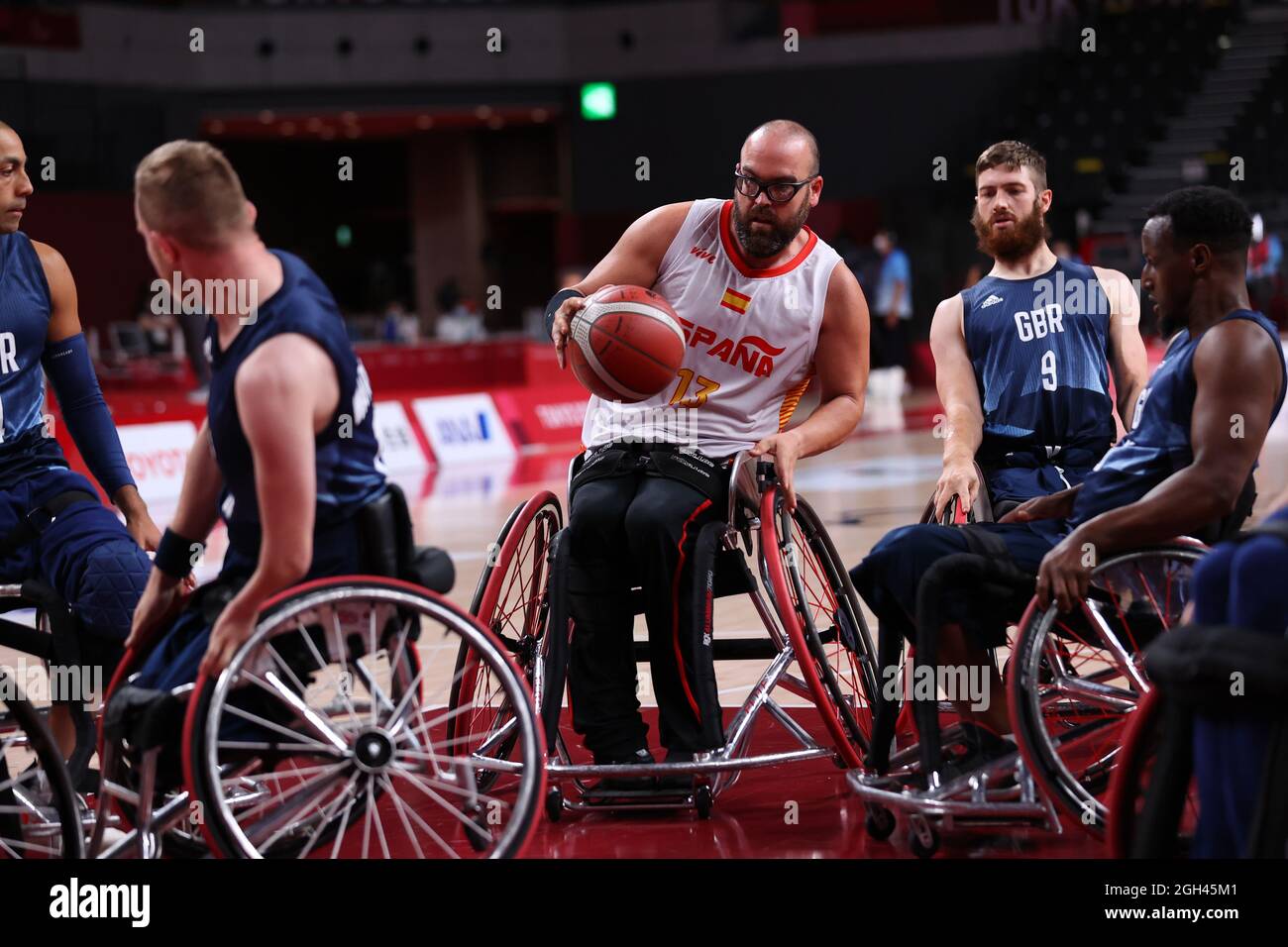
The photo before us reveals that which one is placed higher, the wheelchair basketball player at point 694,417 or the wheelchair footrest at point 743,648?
the wheelchair basketball player at point 694,417

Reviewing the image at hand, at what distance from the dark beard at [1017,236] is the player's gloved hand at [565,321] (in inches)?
54.6

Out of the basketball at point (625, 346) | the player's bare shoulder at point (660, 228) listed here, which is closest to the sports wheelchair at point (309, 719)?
the basketball at point (625, 346)

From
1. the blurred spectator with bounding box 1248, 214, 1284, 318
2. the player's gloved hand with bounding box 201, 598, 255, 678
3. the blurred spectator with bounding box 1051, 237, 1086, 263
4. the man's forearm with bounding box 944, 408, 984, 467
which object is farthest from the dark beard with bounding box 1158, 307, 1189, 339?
the blurred spectator with bounding box 1248, 214, 1284, 318

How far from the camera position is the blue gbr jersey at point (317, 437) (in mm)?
2887

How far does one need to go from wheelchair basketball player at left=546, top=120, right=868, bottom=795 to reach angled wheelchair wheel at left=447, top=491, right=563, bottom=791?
12cm

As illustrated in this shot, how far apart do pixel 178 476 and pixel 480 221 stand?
17.2 metres

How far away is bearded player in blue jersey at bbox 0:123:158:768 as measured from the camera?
3742 millimetres

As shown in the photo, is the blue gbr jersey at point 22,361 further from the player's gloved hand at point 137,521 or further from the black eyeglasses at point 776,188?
the black eyeglasses at point 776,188

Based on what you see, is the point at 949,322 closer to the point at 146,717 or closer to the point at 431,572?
the point at 431,572

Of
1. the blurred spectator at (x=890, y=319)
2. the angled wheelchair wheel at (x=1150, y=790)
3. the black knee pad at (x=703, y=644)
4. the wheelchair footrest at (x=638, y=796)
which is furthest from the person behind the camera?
the blurred spectator at (x=890, y=319)

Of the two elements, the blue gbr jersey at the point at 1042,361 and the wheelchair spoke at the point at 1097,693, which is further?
the blue gbr jersey at the point at 1042,361

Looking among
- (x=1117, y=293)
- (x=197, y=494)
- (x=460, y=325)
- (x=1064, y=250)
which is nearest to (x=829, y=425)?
(x=1117, y=293)

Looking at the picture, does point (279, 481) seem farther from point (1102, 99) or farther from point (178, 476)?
point (1102, 99)

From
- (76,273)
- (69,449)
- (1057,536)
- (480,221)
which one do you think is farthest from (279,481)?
(480,221)
